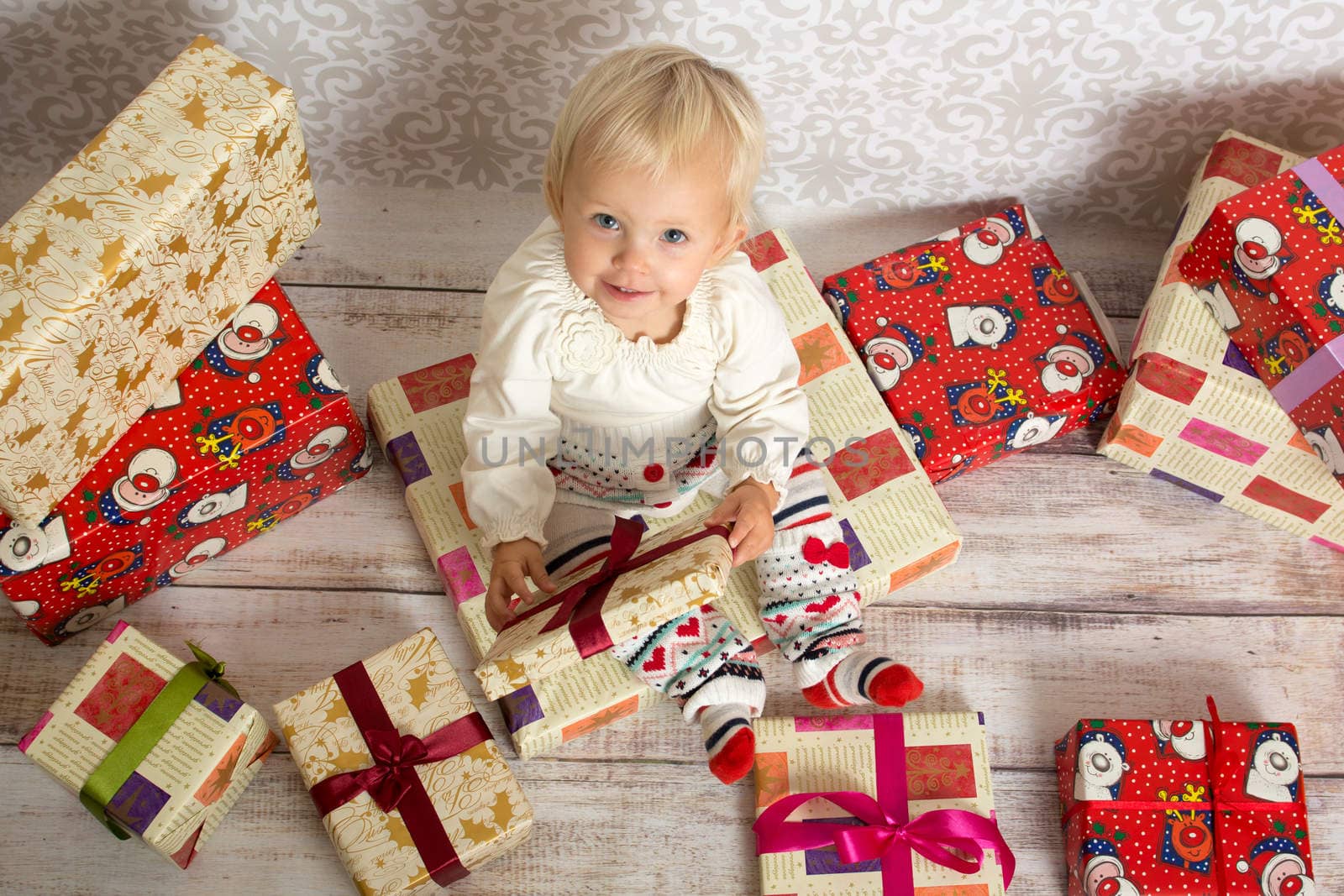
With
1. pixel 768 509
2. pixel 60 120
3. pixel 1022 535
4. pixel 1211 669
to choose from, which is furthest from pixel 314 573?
pixel 1211 669

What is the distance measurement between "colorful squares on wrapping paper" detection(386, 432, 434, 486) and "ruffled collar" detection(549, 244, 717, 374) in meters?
0.27

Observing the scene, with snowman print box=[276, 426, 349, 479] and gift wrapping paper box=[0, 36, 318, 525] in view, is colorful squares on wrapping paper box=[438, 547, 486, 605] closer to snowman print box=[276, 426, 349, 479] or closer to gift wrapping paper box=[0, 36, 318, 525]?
snowman print box=[276, 426, 349, 479]

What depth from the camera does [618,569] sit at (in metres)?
0.98

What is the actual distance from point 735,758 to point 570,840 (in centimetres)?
20

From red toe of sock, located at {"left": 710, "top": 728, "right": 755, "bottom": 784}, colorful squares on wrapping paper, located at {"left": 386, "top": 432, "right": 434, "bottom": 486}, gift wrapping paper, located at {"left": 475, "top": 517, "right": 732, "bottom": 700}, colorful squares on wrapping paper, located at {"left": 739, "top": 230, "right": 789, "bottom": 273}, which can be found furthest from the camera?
colorful squares on wrapping paper, located at {"left": 739, "top": 230, "right": 789, "bottom": 273}

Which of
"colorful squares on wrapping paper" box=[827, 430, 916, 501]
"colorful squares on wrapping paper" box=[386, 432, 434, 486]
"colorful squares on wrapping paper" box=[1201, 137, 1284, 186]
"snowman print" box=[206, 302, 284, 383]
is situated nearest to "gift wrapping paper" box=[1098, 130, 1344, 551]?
"colorful squares on wrapping paper" box=[1201, 137, 1284, 186]

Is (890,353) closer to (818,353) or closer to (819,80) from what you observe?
(818,353)

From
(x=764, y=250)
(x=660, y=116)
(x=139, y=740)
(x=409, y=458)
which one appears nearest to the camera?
(x=660, y=116)

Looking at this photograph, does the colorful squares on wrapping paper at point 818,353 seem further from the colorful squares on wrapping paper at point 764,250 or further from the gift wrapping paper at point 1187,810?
the gift wrapping paper at point 1187,810

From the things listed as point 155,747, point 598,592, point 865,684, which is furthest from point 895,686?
point 155,747

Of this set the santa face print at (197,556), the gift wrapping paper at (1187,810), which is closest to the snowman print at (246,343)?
the santa face print at (197,556)

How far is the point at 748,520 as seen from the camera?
1071mm

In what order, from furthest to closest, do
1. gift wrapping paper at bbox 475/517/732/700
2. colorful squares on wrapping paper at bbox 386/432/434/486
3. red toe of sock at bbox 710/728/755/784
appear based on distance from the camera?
1. colorful squares on wrapping paper at bbox 386/432/434/486
2. red toe of sock at bbox 710/728/755/784
3. gift wrapping paper at bbox 475/517/732/700

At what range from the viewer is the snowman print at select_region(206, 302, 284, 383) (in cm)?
113
